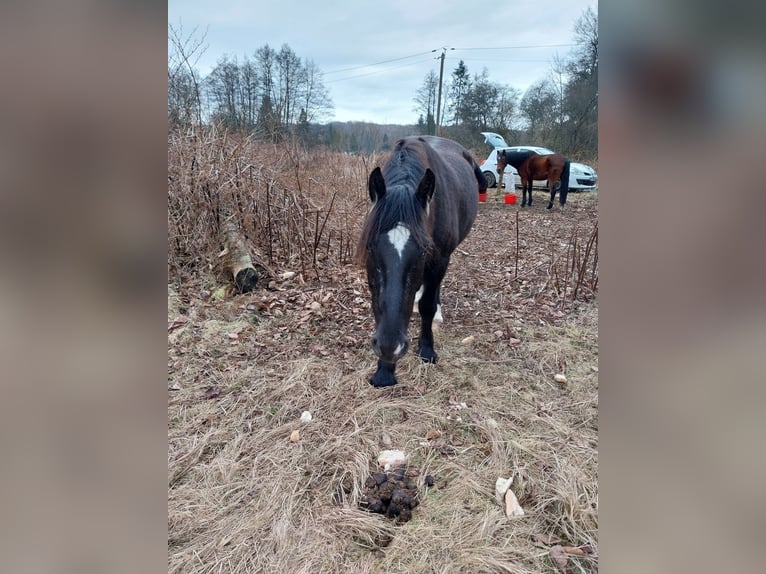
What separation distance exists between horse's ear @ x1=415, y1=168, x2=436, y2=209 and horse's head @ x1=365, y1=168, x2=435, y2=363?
0.34 ft

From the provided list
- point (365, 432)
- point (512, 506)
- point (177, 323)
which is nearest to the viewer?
point (512, 506)

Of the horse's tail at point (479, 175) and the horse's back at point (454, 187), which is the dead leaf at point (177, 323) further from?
the horse's tail at point (479, 175)

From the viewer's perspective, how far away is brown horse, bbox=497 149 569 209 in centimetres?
1190

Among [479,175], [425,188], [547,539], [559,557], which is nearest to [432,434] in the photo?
[547,539]

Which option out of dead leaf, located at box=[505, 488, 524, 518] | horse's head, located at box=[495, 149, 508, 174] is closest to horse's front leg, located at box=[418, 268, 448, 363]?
dead leaf, located at box=[505, 488, 524, 518]

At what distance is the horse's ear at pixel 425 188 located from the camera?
2699 mm

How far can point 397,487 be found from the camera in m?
2.23

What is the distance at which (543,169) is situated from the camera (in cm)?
1224

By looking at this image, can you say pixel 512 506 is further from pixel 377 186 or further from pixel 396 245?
pixel 377 186

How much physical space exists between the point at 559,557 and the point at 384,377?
72.5 inches
